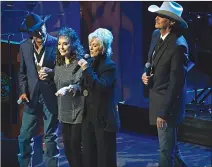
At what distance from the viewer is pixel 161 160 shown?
169 inches

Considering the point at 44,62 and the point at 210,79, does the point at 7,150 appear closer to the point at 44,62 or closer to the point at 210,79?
the point at 44,62

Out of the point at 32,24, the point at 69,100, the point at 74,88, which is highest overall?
the point at 32,24

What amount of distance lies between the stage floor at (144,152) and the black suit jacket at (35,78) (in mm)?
1039

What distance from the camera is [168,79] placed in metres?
4.21

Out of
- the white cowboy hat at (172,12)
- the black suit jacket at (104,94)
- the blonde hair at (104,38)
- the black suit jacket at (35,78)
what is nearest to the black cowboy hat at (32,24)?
the black suit jacket at (35,78)

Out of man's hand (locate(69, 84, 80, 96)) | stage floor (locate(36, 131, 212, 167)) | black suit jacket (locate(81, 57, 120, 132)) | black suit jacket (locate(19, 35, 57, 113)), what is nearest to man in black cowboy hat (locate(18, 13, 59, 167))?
black suit jacket (locate(19, 35, 57, 113))

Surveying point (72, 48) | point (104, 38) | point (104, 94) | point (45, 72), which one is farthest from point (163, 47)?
point (45, 72)

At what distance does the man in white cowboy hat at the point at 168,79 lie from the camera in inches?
162

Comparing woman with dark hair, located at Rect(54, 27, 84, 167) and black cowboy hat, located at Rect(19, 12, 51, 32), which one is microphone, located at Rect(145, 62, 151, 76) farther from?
black cowboy hat, located at Rect(19, 12, 51, 32)

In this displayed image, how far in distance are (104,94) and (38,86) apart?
2.56 ft

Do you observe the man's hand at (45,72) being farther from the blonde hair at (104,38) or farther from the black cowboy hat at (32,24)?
the blonde hair at (104,38)

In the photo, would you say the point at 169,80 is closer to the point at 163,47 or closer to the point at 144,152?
the point at 163,47

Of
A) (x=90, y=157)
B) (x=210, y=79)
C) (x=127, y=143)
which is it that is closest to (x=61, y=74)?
(x=90, y=157)

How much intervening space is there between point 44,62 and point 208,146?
2641mm
